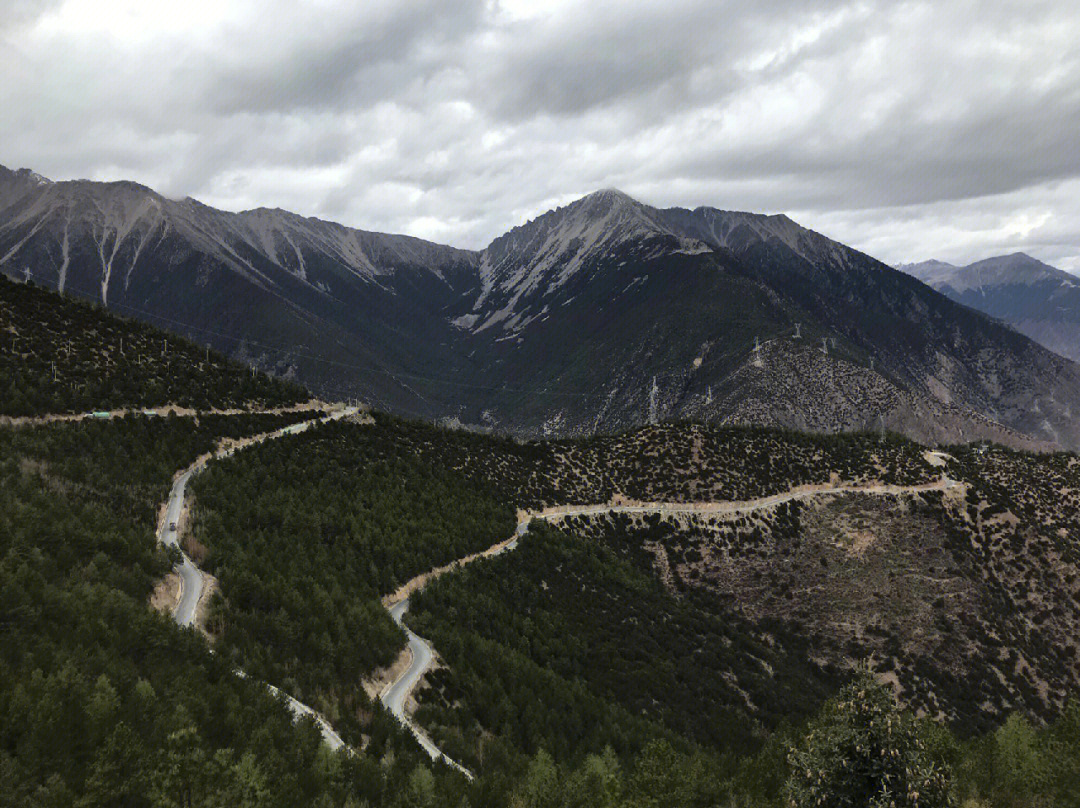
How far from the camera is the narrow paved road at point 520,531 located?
39.4 meters

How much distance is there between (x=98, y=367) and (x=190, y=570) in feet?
133

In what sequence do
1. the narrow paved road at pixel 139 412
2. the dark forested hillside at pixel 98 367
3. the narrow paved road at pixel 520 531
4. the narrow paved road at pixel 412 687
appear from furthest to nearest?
the dark forested hillside at pixel 98 367
the narrow paved road at pixel 139 412
the narrow paved road at pixel 520 531
the narrow paved road at pixel 412 687

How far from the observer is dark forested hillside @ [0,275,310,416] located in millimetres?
64312

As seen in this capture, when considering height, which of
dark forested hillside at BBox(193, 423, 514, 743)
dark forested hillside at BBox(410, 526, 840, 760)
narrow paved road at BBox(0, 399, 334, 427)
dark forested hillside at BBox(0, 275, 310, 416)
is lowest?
dark forested hillside at BBox(410, 526, 840, 760)

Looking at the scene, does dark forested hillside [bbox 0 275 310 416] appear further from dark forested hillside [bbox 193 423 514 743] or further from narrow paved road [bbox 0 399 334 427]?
dark forested hillside [bbox 193 423 514 743]

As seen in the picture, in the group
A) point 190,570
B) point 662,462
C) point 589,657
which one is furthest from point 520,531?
point 190,570

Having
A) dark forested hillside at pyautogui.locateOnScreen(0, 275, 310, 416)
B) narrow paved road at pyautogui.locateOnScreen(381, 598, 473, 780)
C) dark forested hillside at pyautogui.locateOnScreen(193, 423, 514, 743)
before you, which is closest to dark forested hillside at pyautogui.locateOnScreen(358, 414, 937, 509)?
dark forested hillside at pyautogui.locateOnScreen(193, 423, 514, 743)

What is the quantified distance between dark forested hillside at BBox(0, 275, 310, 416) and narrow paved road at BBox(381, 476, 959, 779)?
35.9m

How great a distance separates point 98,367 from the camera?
241 ft

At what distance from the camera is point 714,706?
57156mm

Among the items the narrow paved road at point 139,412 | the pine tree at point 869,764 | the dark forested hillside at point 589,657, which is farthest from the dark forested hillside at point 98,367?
the pine tree at point 869,764

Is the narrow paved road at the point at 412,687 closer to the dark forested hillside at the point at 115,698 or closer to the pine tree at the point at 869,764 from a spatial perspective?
the dark forested hillside at the point at 115,698

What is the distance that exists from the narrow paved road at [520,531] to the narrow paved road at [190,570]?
496 centimetres

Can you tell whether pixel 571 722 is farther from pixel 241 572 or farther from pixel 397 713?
pixel 241 572
